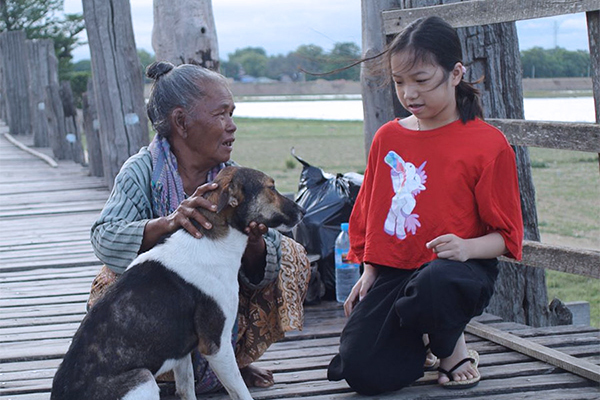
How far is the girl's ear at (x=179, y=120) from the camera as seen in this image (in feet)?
13.5

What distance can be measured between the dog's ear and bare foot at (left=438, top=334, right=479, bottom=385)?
132cm

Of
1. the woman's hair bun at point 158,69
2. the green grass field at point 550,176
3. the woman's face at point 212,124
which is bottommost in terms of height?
the green grass field at point 550,176

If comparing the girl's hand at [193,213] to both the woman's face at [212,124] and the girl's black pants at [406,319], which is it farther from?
the girl's black pants at [406,319]

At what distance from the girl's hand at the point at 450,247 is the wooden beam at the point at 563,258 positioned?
0.89 metres

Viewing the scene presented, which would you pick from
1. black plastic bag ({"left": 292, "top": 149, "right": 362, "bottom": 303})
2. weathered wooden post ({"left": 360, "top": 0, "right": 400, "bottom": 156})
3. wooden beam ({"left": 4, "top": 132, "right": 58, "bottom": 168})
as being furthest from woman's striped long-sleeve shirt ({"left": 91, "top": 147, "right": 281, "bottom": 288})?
wooden beam ({"left": 4, "top": 132, "right": 58, "bottom": 168})

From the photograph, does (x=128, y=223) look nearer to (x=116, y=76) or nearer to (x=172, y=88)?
(x=172, y=88)

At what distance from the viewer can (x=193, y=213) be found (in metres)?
3.77

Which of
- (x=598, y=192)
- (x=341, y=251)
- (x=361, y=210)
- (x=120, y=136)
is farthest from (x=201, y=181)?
(x=598, y=192)

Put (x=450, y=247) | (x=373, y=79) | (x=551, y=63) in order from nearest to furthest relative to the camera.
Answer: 1. (x=450, y=247)
2. (x=373, y=79)
3. (x=551, y=63)

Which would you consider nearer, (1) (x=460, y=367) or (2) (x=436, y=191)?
(2) (x=436, y=191)

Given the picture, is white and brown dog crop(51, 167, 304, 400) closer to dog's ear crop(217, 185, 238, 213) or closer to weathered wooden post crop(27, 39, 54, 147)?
dog's ear crop(217, 185, 238, 213)

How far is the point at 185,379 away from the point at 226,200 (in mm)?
876

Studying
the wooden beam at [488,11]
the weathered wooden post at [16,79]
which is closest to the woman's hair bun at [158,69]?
the wooden beam at [488,11]

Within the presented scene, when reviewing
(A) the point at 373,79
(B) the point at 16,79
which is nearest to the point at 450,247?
(A) the point at 373,79
